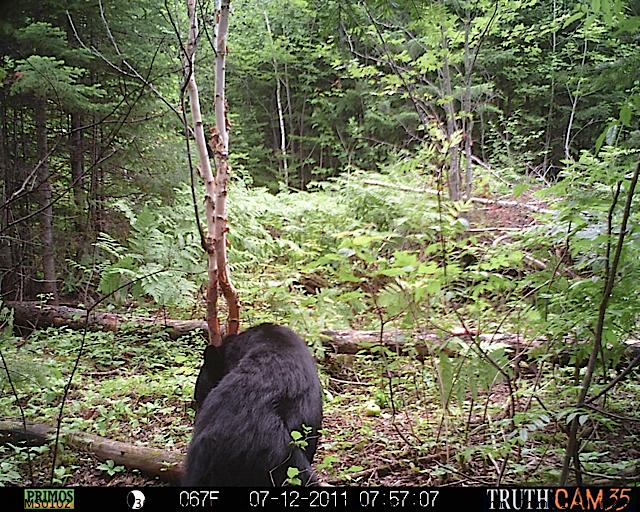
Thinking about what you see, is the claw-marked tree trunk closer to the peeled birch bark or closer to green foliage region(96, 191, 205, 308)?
the peeled birch bark

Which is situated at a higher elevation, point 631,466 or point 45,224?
point 45,224

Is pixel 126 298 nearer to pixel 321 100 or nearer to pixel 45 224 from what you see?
pixel 45 224

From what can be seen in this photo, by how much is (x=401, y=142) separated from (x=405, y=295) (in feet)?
18.0

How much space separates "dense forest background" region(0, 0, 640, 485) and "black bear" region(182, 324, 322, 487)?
1.05 ft

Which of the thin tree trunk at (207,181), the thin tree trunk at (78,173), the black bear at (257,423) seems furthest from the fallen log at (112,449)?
the thin tree trunk at (78,173)

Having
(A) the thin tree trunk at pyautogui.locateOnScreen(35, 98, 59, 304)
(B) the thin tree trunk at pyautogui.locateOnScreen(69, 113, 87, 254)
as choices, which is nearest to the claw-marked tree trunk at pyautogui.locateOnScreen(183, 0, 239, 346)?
(B) the thin tree trunk at pyautogui.locateOnScreen(69, 113, 87, 254)

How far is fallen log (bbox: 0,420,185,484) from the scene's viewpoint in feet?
7.14

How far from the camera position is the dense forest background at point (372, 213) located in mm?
1824

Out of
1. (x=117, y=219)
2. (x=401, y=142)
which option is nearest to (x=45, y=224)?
(x=117, y=219)

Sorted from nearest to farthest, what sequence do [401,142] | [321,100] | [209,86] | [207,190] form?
[207,190], [209,86], [321,100], [401,142]

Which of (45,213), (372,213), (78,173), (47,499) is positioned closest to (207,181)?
(47,499)

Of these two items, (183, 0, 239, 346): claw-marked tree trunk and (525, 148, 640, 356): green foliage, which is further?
(183, 0, 239, 346): claw-marked tree trunk

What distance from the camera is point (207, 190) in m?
2.68

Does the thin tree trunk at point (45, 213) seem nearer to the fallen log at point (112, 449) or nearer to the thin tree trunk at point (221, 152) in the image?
the fallen log at point (112, 449)
